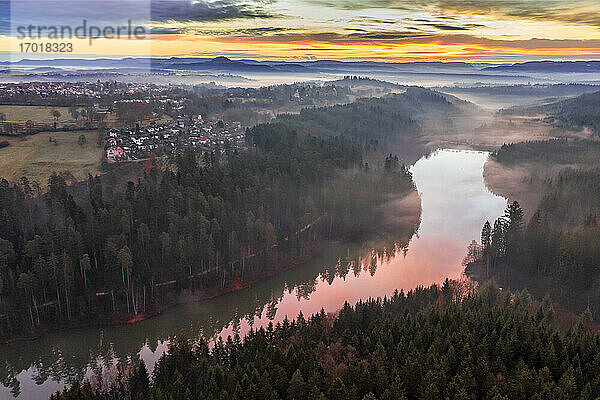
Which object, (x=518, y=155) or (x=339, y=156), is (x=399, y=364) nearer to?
(x=339, y=156)

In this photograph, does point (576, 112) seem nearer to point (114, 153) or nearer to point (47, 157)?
point (114, 153)

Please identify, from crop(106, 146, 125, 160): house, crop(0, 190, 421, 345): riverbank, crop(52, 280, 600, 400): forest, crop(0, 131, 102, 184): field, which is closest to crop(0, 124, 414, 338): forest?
crop(0, 190, 421, 345): riverbank

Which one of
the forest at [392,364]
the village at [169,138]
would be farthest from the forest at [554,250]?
the village at [169,138]

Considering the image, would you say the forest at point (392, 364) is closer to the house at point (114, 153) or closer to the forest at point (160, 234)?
the forest at point (160, 234)

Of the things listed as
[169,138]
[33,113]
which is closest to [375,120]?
[169,138]

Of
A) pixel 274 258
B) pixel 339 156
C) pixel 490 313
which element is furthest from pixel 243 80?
pixel 490 313

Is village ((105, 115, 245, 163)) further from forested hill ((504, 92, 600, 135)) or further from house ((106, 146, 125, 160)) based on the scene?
forested hill ((504, 92, 600, 135))

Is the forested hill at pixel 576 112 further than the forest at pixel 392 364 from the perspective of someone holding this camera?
Yes
